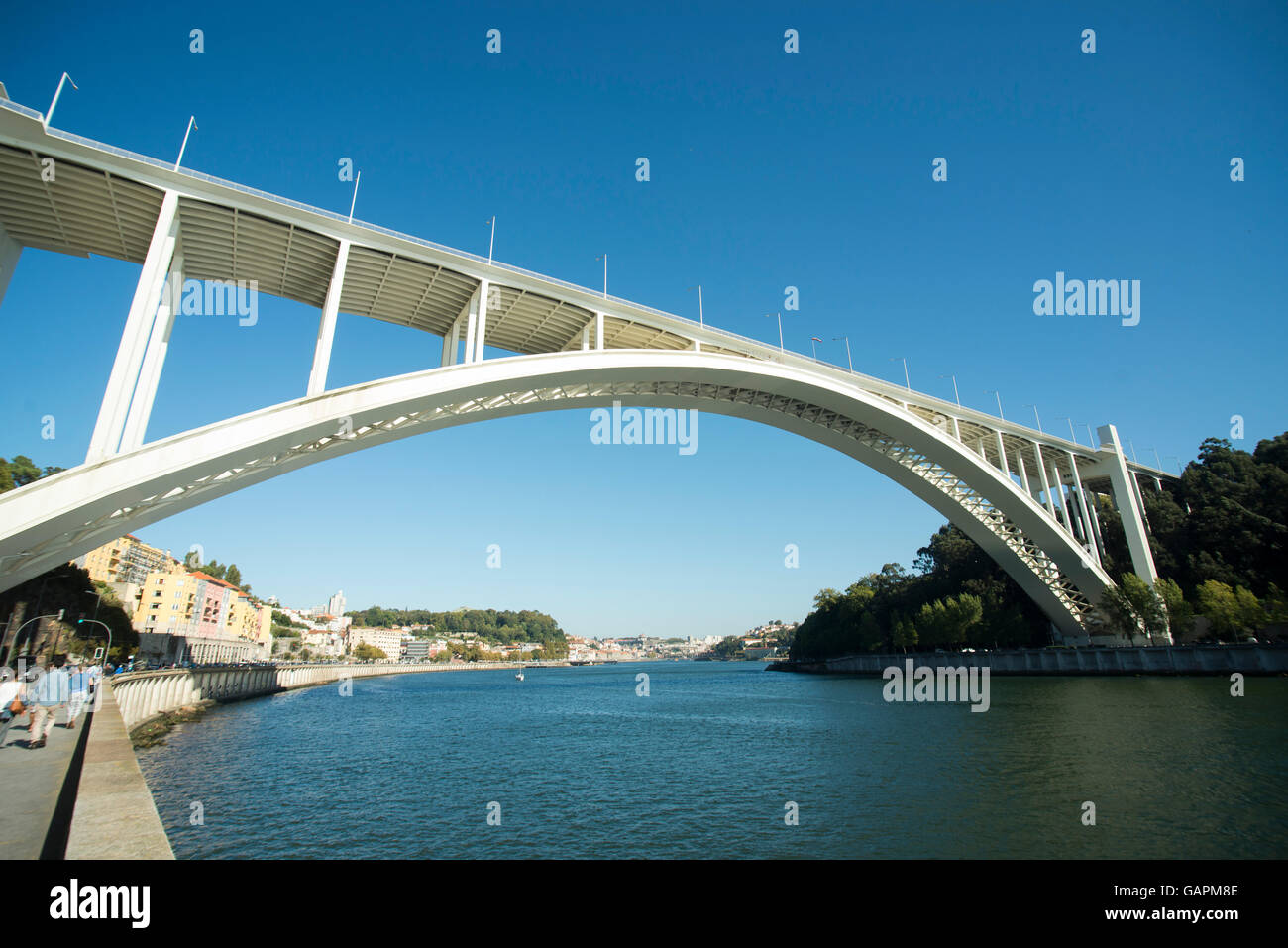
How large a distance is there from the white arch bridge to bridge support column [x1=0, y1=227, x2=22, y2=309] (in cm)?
4

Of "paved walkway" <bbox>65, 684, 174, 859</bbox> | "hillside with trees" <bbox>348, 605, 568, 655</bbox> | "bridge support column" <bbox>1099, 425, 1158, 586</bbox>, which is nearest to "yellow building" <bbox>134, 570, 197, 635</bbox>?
"paved walkway" <bbox>65, 684, 174, 859</bbox>

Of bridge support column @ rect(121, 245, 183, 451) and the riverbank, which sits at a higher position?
bridge support column @ rect(121, 245, 183, 451)

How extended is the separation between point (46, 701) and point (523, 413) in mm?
11954

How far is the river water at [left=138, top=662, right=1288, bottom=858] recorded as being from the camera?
26.0ft

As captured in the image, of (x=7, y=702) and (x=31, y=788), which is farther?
(x=7, y=702)

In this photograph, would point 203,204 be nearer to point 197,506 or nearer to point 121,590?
point 197,506

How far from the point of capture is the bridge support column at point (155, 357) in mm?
11836

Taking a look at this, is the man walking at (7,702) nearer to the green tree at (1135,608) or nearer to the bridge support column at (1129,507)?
the green tree at (1135,608)

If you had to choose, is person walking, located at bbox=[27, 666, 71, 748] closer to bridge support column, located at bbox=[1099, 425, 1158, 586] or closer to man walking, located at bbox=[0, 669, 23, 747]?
man walking, located at bbox=[0, 669, 23, 747]

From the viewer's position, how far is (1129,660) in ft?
103

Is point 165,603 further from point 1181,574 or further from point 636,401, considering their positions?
point 1181,574

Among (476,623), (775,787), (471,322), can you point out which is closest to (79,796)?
(775,787)

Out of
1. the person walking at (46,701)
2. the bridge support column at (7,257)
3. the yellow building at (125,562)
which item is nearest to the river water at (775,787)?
the person walking at (46,701)

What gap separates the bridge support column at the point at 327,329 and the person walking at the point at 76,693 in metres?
7.11
